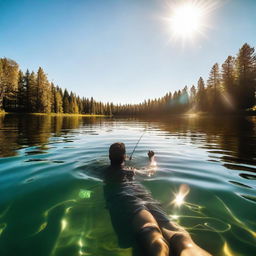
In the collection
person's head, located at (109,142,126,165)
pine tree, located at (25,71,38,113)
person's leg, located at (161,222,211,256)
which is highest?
pine tree, located at (25,71,38,113)

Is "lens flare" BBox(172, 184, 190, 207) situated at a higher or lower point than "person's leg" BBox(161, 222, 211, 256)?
lower

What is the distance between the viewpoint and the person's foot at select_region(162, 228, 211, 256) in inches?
72.3

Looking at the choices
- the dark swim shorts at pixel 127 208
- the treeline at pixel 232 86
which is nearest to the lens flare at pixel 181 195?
the dark swim shorts at pixel 127 208

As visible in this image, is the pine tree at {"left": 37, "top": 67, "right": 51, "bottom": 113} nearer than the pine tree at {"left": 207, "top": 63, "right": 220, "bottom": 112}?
No

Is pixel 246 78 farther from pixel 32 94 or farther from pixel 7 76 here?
pixel 32 94

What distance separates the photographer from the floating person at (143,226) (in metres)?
1.94

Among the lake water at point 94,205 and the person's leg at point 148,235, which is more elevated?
the person's leg at point 148,235

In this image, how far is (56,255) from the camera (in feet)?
6.67

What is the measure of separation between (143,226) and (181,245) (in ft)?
1.79

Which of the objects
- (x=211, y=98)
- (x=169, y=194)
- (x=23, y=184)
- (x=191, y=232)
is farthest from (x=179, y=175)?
(x=211, y=98)

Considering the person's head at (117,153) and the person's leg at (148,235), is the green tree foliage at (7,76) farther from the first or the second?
the person's leg at (148,235)

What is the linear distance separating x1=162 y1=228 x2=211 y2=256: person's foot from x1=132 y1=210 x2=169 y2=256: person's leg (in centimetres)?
12

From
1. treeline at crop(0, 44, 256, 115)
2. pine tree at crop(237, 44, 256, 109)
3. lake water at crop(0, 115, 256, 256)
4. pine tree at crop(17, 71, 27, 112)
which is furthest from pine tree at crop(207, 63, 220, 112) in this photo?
pine tree at crop(17, 71, 27, 112)

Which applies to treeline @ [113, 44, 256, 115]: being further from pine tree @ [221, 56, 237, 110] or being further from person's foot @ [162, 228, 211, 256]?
person's foot @ [162, 228, 211, 256]
